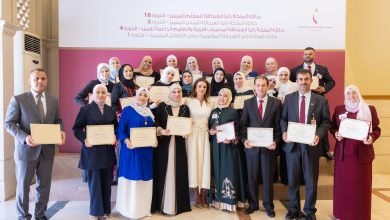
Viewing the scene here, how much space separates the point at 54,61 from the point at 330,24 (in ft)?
16.6

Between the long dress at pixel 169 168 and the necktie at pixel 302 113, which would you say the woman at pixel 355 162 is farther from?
the long dress at pixel 169 168

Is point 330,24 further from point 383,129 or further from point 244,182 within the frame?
point 244,182

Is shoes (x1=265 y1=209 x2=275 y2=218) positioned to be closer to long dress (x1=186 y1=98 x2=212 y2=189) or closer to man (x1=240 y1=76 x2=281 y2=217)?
man (x1=240 y1=76 x2=281 y2=217)

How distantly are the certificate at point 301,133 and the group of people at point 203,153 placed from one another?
7 centimetres

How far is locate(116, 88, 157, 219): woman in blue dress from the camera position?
3.85 metres

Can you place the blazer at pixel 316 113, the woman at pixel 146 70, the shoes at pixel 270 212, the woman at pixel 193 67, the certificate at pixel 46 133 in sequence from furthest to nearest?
the woman at pixel 193 67
the woman at pixel 146 70
the shoes at pixel 270 212
the blazer at pixel 316 113
the certificate at pixel 46 133

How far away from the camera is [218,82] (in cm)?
482

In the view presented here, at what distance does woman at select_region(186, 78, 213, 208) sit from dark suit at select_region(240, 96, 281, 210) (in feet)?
1.53

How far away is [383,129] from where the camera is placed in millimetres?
6887

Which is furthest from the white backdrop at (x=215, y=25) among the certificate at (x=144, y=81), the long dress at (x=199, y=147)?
the long dress at (x=199, y=147)

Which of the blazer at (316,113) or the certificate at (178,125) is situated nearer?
the blazer at (316,113)

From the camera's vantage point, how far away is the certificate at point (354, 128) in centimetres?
354

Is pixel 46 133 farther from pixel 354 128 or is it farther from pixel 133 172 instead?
pixel 354 128

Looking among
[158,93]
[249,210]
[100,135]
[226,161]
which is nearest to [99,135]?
[100,135]
